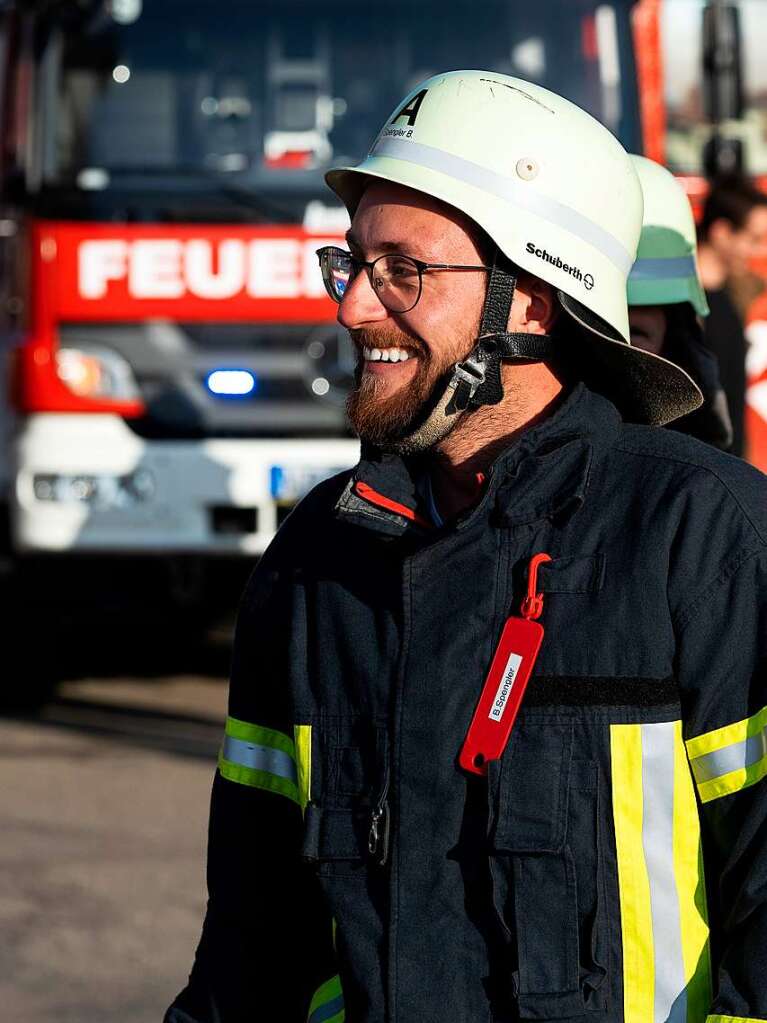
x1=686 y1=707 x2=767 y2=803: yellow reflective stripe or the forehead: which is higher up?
the forehead

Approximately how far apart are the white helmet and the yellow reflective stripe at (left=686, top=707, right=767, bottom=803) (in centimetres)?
56

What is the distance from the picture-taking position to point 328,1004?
90.6 inches

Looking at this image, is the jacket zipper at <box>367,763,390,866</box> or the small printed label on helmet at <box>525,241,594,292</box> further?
the small printed label on helmet at <box>525,241,594,292</box>

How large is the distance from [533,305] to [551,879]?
0.80 meters

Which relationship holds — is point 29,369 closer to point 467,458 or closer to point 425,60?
point 425,60

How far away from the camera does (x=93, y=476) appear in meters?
7.33

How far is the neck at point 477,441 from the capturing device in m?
2.41

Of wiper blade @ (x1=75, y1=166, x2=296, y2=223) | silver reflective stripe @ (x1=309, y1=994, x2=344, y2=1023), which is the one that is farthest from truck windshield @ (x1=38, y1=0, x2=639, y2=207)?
silver reflective stripe @ (x1=309, y1=994, x2=344, y2=1023)

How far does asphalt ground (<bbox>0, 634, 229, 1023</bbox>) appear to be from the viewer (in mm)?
4906

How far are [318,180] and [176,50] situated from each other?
788 millimetres


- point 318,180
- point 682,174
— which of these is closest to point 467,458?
point 318,180

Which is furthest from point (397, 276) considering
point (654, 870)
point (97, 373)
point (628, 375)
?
point (97, 373)

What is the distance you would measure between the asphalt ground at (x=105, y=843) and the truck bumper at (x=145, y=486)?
2.73 feet

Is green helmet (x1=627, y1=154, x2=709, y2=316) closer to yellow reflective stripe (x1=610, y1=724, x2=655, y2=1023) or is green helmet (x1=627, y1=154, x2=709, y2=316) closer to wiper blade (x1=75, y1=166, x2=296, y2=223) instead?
yellow reflective stripe (x1=610, y1=724, x2=655, y2=1023)
